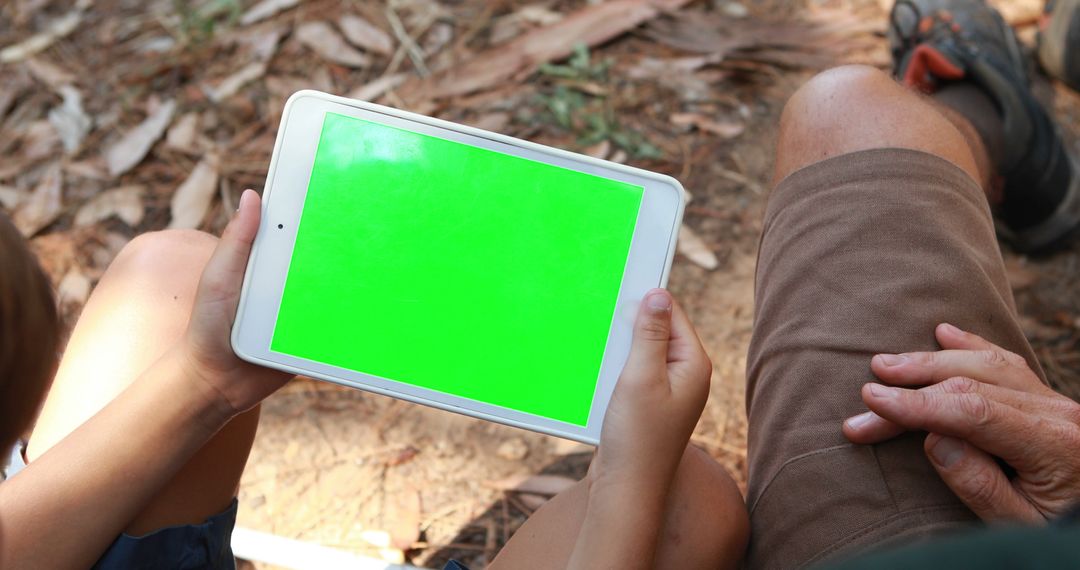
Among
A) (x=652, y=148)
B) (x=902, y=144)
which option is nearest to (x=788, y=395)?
(x=902, y=144)

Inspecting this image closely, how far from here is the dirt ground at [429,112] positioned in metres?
1.55

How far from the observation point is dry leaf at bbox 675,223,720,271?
1.75 metres

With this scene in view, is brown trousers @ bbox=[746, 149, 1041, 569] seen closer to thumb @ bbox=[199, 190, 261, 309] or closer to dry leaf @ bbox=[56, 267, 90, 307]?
thumb @ bbox=[199, 190, 261, 309]

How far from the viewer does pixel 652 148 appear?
6.12ft

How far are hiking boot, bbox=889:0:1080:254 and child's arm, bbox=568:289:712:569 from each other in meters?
1.06

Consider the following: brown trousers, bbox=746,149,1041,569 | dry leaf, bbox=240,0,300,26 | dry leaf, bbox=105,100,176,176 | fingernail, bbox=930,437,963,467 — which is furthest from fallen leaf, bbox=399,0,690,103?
fingernail, bbox=930,437,963,467

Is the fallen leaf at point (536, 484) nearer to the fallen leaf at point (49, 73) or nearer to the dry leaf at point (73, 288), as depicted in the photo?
the dry leaf at point (73, 288)

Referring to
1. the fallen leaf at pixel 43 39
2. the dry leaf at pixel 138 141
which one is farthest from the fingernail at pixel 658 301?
the fallen leaf at pixel 43 39

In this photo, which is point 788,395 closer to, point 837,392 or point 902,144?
point 837,392

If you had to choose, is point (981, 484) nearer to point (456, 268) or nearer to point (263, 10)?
point (456, 268)

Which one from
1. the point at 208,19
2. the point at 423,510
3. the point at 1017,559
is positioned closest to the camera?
the point at 1017,559

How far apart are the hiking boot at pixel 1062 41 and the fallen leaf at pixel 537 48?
2.82 ft

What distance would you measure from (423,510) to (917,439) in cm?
87

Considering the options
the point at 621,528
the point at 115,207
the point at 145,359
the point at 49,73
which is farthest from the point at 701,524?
the point at 49,73
